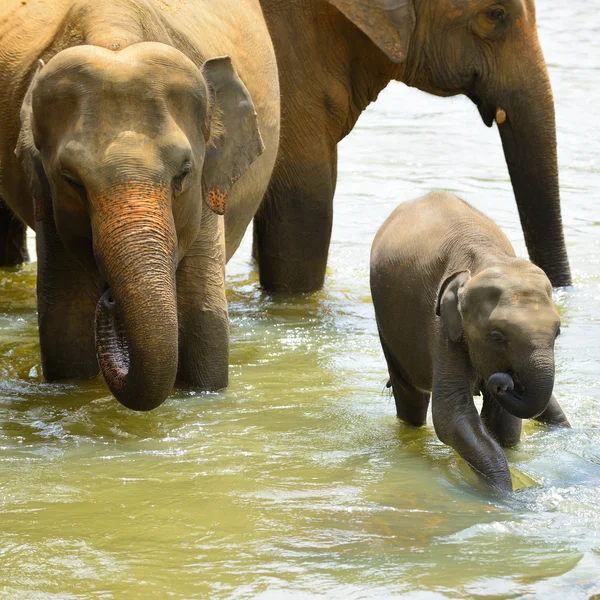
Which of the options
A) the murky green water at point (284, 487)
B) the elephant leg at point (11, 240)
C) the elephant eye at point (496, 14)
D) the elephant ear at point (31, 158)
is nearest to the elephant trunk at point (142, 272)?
the murky green water at point (284, 487)

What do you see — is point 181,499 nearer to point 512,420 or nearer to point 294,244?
point 512,420

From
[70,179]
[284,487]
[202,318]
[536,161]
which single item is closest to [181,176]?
[70,179]

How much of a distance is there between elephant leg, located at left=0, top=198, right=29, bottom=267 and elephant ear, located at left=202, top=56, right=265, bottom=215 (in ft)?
12.3

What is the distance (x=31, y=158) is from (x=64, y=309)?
798 millimetres

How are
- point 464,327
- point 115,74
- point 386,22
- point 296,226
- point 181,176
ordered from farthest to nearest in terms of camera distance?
point 296,226, point 386,22, point 181,176, point 115,74, point 464,327

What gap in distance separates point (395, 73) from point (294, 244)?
1139 millimetres

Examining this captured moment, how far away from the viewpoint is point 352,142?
594 inches

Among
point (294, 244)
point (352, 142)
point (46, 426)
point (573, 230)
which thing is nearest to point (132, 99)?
point (46, 426)

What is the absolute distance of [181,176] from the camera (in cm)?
519

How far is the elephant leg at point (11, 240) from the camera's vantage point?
9.23 metres

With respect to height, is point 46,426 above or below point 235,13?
below

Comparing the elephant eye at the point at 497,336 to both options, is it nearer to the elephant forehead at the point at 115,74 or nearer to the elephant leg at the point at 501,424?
the elephant leg at the point at 501,424

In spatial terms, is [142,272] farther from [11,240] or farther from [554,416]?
[11,240]

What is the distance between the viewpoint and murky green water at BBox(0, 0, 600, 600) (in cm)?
401
